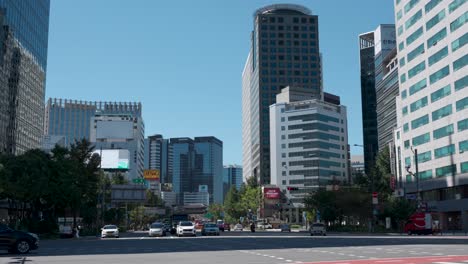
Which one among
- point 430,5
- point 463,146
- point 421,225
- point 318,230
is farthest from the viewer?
point 430,5

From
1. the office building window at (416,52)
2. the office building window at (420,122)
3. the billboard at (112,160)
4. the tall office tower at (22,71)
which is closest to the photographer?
the office building window at (420,122)

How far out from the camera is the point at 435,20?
8769 cm

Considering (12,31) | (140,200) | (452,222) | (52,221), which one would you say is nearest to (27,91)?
(12,31)

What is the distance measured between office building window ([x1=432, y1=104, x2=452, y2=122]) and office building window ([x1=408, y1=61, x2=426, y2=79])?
8.45 meters

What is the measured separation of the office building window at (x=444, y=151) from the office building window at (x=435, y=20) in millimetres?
19885

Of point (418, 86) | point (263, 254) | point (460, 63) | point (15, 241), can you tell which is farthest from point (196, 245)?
point (418, 86)

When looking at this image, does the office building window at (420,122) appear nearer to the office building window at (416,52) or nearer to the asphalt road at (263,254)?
the office building window at (416,52)

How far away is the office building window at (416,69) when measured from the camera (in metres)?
91.6

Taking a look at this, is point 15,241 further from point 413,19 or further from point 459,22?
point 413,19

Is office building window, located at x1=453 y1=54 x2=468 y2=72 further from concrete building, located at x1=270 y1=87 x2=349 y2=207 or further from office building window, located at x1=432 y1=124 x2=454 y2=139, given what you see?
concrete building, located at x1=270 y1=87 x2=349 y2=207

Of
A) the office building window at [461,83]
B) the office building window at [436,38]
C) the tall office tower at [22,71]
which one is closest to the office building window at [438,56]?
the office building window at [436,38]

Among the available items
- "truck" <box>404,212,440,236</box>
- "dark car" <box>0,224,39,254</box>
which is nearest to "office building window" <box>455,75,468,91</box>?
"truck" <box>404,212,440,236</box>

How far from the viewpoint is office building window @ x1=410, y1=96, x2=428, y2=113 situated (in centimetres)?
9150

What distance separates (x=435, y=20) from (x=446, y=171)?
79.3ft
